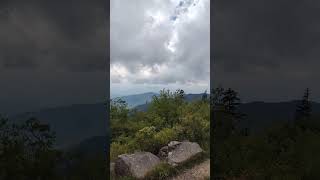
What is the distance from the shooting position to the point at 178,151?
9.72m

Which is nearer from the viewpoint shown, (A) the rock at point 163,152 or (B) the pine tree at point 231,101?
(B) the pine tree at point 231,101

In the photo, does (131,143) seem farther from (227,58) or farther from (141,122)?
(227,58)

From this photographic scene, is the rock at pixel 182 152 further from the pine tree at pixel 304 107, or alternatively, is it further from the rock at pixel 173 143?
the pine tree at pixel 304 107

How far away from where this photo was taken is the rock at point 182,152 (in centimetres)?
942

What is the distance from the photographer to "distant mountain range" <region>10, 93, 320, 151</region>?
25.6ft

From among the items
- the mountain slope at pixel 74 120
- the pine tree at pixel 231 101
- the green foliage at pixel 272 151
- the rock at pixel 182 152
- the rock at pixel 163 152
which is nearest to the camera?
the mountain slope at pixel 74 120

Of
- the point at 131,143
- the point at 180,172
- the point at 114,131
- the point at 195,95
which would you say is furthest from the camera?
the point at 195,95

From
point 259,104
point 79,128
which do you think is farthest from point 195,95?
point 79,128

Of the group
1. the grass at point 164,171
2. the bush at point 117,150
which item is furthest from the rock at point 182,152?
the bush at point 117,150

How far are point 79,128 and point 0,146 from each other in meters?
1.27

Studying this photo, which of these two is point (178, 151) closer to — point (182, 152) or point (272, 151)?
point (182, 152)

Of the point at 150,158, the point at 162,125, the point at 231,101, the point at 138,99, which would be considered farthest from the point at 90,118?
the point at 138,99

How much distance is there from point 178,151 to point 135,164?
1.07 metres

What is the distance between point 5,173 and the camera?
23.9 feet
